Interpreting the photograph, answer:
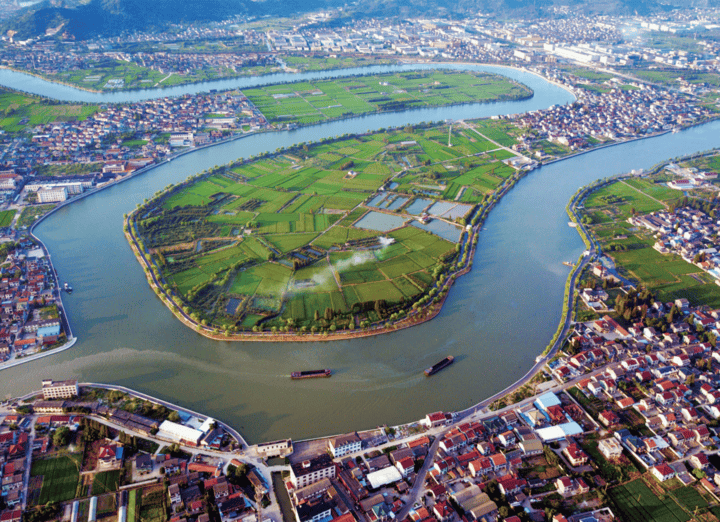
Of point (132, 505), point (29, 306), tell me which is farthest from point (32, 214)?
point (132, 505)

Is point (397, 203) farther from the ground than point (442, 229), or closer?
farther from the ground

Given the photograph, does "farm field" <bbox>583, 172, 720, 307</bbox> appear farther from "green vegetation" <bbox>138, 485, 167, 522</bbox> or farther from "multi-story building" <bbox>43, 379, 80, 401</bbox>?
"multi-story building" <bbox>43, 379, 80, 401</bbox>

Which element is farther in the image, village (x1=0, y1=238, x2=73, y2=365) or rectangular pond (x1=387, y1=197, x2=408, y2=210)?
rectangular pond (x1=387, y1=197, x2=408, y2=210)

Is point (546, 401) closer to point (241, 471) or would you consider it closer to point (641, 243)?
point (241, 471)

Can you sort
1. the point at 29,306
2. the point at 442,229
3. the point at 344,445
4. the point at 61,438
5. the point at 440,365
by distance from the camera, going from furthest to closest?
the point at 442,229
the point at 29,306
the point at 440,365
the point at 61,438
the point at 344,445

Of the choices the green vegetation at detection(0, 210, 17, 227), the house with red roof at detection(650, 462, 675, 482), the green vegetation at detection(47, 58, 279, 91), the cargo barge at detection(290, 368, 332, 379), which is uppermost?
the green vegetation at detection(47, 58, 279, 91)

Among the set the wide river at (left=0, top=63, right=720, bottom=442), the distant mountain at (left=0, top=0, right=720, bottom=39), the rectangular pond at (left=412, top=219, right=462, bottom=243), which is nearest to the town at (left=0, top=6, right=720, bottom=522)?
the wide river at (left=0, top=63, right=720, bottom=442)

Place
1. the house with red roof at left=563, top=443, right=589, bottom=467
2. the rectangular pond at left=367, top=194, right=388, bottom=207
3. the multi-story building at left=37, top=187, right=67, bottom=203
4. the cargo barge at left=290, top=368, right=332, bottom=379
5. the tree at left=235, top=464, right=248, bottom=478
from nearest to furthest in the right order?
the tree at left=235, top=464, right=248, bottom=478
the house with red roof at left=563, top=443, right=589, bottom=467
the cargo barge at left=290, top=368, right=332, bottom=379
the rectangular pond at left=367, top=194, right=388, bottom=207
the multi-story building at left=37, top=187, right=67, bottom=203
